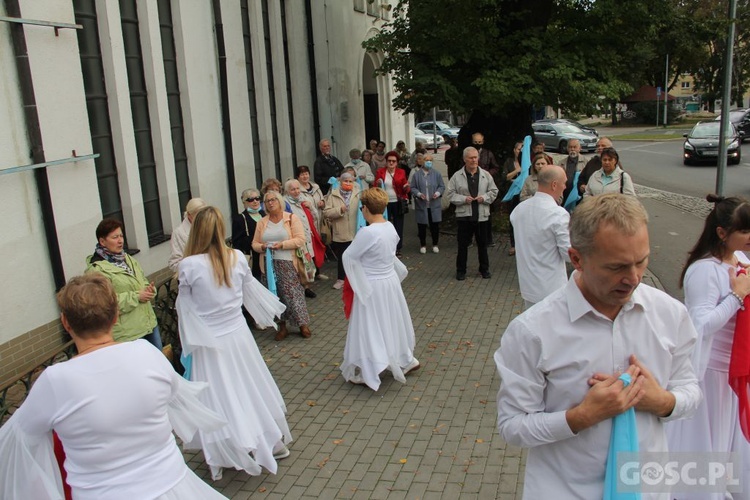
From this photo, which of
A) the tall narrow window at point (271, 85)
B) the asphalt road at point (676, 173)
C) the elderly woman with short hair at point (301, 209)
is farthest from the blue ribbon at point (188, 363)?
the asphalt road at point (676, 173)

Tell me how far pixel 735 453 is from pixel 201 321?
386 cm

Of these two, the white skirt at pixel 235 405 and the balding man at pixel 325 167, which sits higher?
the balding man at pixel 325 167

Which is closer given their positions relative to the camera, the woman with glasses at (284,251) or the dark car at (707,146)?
the woman with glasses at (284,251)

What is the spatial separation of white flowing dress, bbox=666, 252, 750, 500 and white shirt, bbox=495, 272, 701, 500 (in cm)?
174

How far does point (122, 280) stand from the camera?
6441 millimetres

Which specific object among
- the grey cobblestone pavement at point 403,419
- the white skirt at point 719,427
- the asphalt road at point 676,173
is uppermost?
the white skirt at point 719,427

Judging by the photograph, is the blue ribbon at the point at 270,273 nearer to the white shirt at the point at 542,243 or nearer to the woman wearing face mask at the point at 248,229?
the woman wearing face mask at the point at 248,229

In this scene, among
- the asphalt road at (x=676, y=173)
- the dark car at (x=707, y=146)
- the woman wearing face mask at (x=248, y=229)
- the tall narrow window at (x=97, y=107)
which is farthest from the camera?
the dark car at (x=707, y=146)

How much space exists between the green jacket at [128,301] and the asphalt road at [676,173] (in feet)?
55.1

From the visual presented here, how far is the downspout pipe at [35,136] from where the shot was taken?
743 cm

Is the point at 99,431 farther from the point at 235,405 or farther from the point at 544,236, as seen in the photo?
the point at 544,236

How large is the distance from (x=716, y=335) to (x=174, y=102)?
907cm

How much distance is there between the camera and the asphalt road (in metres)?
21.2

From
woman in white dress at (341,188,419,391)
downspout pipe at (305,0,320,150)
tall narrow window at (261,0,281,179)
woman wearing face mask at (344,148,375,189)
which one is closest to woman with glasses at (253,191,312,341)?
woman in white dress at (341,188,419,391)
